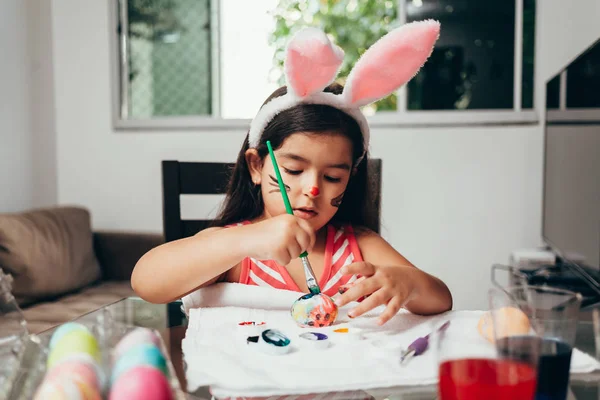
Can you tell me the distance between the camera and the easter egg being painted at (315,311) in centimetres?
79

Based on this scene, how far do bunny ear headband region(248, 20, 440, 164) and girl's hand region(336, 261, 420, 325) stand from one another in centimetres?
30

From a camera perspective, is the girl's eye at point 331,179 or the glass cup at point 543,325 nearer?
the glass cup at point 543,325

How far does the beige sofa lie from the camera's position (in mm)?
2143

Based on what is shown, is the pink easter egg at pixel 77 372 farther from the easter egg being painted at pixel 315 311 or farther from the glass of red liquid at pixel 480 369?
the easter egg being painted at pixel 315 311

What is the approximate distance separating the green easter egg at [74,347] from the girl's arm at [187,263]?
1.19 feet

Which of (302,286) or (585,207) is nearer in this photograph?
(302,286)

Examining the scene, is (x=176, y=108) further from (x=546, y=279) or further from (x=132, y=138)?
(x=546, y=279)

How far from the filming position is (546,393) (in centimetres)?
Result: 52

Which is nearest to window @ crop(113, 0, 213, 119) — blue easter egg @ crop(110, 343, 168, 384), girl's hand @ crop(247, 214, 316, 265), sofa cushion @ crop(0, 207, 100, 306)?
sofa cushion @ crop(0, 207, 100, 306)

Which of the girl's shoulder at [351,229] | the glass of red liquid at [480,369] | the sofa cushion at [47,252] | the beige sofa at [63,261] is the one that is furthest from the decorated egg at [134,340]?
the sofa cushion at [47,252]

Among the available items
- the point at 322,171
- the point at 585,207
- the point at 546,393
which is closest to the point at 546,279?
the point at 585,207

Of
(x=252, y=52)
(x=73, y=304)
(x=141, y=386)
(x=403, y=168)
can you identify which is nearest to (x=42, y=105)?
(x=252, y=52)

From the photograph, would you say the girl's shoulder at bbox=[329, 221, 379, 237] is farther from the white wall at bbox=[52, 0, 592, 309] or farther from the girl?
the white wall at bbox=[52, 0, 592, 309]

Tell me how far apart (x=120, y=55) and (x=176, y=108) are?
402mm
